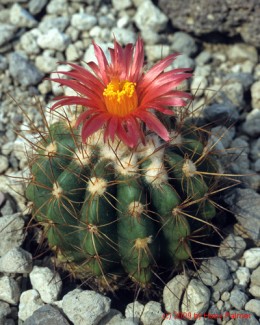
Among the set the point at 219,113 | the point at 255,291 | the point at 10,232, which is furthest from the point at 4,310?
the point at 219,113

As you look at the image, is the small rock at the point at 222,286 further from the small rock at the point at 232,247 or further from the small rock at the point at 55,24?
the small rock at the point at 55,24

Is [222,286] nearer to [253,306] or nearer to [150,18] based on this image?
[253,306]

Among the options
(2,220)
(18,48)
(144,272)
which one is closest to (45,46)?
(18,48)

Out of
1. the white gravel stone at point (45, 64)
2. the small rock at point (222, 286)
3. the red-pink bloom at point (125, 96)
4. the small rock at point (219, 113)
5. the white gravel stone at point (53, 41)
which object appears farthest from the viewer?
the white gravel stone at point (53, 41)

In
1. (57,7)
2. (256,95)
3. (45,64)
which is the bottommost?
(256,95)

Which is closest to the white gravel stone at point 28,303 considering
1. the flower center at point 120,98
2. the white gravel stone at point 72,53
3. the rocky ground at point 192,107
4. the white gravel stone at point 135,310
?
the rocky ground at point 192,107

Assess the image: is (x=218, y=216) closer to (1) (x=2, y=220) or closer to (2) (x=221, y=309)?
(2) (x=221, y=309)

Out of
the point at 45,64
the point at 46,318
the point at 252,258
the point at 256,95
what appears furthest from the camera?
the point at 45,64
